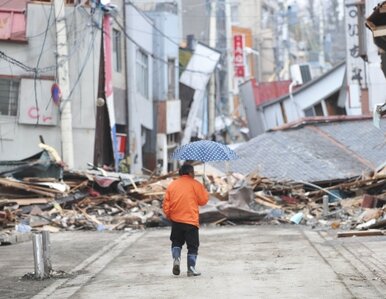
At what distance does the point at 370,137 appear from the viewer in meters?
34.4

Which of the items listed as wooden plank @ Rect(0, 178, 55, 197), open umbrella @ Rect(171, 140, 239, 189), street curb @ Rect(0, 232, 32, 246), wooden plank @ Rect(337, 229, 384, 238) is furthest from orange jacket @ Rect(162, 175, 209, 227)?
wooden plank @ Rect(0, 178, 55, 197)

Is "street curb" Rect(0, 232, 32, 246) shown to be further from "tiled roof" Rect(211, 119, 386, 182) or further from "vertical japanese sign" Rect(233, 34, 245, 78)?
"vertical japanese sign" Rect(233, 34, 245, 78)

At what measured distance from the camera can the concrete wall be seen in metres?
30.7

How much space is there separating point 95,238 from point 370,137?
15.6 meters

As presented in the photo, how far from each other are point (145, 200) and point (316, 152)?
8.13 meters

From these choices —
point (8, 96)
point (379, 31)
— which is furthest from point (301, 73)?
point (379, 31)

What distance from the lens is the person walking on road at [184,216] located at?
13484 mm

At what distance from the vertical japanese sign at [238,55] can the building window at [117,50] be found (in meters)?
23.1

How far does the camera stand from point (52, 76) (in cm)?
3061

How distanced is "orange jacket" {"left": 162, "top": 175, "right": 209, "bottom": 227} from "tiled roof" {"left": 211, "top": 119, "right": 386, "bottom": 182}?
16.1 m

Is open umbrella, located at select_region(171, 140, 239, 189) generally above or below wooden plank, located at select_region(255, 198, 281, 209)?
above

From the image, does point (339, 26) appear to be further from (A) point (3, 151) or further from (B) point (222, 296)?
(B) point (222, 296)

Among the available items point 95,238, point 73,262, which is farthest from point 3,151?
point 73,262

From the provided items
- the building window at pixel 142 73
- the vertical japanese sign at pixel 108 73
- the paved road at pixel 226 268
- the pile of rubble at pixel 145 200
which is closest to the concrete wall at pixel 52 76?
the vertical japanese sign at pixel 108 73
